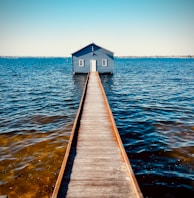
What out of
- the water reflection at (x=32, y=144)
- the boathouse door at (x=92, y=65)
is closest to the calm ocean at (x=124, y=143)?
the water reflection at (x=32, y=144)

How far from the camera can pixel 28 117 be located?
15.4 metres

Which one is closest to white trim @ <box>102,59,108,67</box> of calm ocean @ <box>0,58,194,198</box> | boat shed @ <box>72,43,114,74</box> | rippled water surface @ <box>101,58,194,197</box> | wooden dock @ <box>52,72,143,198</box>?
boat shed @ <box>72,43,114,74</box>

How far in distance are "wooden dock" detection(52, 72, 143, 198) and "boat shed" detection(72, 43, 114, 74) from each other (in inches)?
1113

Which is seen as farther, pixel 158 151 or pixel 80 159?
pixel 158 151

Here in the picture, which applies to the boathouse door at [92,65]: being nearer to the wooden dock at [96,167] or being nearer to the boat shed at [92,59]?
the boat shed at [92,59]

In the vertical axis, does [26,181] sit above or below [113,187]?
below

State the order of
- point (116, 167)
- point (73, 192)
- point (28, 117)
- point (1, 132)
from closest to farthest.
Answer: point (73, 192), point (116, 167), point (1, 132), point (28, 117)

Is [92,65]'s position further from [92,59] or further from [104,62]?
[104,62]

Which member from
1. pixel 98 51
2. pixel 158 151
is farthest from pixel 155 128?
pixel 98 51

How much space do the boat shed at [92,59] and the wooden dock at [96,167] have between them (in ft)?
92.8

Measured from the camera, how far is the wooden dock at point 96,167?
525 cm

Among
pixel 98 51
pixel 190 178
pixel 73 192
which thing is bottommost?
pixel 190 178

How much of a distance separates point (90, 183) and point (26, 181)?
11.2 ft

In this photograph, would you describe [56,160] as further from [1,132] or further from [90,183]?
[1,132]
